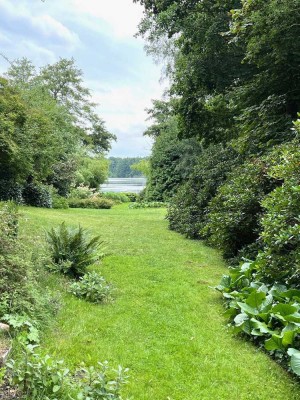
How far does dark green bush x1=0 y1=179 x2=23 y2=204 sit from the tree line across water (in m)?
6.28

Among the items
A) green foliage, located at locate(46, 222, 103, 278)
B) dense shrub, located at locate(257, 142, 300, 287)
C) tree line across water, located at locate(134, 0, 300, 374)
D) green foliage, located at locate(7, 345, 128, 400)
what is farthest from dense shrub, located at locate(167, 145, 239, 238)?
green foliage, located at locate(7, 345, 128, 400)

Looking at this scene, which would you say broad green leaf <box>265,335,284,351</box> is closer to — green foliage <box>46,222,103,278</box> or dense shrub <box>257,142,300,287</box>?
dense shrub <box>257,142,300,287</box>

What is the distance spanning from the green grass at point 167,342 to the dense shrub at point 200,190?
3.58 metres

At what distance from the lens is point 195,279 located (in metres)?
5.10

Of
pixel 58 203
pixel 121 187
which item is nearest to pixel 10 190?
pixel 58 203

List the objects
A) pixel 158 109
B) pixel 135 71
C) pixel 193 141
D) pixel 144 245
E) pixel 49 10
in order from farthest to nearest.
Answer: pixel 158 109, pixel 193 141, pixel 135 71, pixel 144 245, pixel 49 10

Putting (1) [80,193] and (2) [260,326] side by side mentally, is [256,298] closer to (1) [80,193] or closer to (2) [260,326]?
(2) [260,326]

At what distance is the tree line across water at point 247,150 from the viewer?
3.44 m

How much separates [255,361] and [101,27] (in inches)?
257

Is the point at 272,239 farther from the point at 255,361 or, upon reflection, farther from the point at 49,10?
the point at 49,10

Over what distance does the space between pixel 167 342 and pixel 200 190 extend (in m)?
6.35

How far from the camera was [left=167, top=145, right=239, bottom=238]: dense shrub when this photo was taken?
854cm

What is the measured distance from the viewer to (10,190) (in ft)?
41.0

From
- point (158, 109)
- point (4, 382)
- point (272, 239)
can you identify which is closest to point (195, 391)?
point (4, 382)
